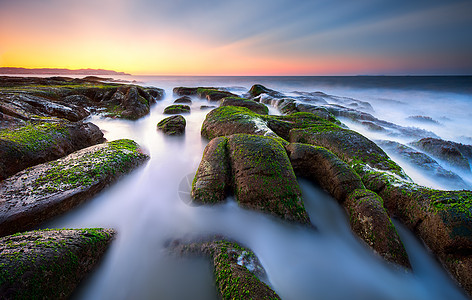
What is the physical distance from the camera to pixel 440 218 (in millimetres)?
2887

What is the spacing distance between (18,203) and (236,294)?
3434 millimetres

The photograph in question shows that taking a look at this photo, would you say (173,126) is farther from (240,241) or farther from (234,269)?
(234,269)

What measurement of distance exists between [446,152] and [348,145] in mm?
4608

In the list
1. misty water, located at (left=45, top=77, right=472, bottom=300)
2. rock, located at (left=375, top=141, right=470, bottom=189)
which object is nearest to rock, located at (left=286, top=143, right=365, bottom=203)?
misty water, located at (left=45, top=77, right=472, bottom=300)

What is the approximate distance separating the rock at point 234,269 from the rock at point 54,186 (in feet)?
6.87

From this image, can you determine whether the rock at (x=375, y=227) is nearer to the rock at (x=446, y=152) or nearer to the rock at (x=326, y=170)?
the rock at (x=326, y=170)

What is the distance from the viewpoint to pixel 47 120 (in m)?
6.02

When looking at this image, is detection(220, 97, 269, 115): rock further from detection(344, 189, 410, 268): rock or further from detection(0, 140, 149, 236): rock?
detection(344, 189, 410, 268): rock

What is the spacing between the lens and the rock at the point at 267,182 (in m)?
3.50

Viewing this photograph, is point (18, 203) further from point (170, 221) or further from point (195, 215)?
point (195, 215)

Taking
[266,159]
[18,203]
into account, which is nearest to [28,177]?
[18,203]

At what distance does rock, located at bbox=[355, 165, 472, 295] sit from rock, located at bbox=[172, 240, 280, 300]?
274cm

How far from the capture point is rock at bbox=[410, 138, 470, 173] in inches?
251

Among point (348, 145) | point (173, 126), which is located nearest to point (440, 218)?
point (348, 145)
